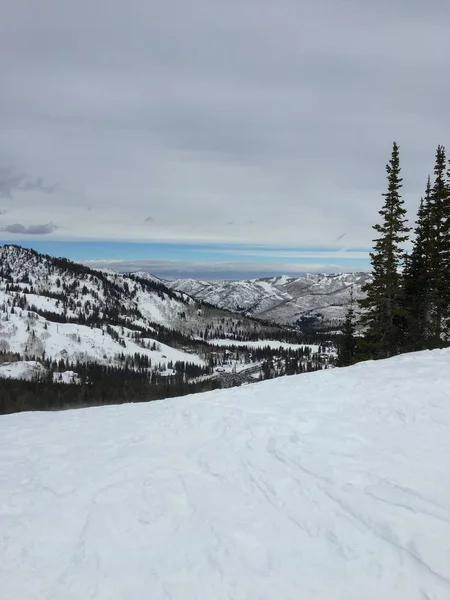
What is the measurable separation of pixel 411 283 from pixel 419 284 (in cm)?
67

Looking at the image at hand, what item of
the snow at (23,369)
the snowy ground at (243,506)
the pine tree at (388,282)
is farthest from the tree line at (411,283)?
the snow at (23,369)

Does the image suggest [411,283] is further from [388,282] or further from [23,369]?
[23,369]

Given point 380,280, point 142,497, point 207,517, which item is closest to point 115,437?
point 142,497

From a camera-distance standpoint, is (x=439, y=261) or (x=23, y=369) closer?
(x=439, y=261)

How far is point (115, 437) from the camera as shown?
1371cm

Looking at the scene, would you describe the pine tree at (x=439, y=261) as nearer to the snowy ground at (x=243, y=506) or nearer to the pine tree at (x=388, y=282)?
the pine tree at (x=388, y=282)

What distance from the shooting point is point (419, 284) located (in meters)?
32.9

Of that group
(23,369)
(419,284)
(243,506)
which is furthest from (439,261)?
(23,369)

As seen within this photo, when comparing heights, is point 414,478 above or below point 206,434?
above

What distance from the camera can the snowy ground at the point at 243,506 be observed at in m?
5.93

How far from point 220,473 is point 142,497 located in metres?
2.07

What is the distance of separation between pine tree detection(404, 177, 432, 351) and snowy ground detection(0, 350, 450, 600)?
18654 mm

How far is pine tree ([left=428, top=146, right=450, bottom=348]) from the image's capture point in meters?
29.7

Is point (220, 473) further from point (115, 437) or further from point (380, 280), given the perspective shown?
point (380, 280)
